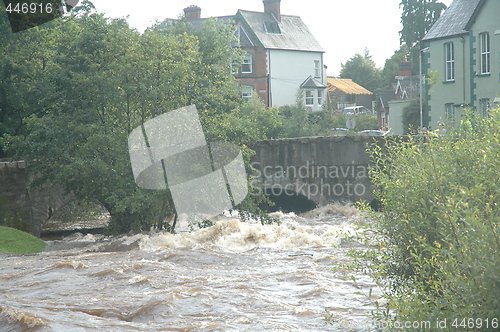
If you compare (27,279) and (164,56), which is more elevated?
(164,56)

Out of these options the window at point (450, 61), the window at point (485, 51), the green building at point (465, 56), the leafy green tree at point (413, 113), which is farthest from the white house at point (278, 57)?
the window at point (485, 51)

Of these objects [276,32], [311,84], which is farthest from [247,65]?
[311,84]

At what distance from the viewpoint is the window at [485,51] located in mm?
27672

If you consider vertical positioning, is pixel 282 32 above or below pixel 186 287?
above

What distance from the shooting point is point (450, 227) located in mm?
4938

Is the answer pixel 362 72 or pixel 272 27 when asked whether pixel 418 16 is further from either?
pixel 362 72

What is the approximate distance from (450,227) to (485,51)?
25.2 m

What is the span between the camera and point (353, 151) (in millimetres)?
23234

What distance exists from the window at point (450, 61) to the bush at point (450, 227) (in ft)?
78.9

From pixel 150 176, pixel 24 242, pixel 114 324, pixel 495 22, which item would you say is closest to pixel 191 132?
pixel 150 176

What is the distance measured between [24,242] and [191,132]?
4.81 m

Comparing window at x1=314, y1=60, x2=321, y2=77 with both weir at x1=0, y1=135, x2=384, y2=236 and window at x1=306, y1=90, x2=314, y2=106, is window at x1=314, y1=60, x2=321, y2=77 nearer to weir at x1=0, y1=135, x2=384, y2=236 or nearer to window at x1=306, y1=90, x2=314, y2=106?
window at x1=306, y1=90, x2=314, y2=106

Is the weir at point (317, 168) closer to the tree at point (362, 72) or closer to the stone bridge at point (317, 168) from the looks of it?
the stone bridge at point (317, 168)

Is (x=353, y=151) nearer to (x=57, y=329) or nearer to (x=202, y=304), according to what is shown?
(x=202, y=304)
